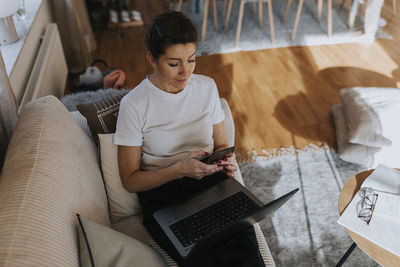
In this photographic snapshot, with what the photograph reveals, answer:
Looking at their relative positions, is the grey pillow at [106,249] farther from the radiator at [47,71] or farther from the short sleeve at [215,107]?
the radiator at [47,71]

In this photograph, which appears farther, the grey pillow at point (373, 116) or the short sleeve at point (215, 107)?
the grey pillow at point (373, 116)

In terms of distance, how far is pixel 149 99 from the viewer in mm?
1158

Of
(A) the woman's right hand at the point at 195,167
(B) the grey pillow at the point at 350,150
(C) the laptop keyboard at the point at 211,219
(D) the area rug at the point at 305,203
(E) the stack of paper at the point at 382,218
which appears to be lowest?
(D) the area rug at the point at 305,203

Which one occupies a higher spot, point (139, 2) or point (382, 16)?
point (139, 2)

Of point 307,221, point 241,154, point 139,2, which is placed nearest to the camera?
point 307,221

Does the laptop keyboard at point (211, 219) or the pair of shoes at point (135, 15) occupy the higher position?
the pair of shoes at point (135, 15)

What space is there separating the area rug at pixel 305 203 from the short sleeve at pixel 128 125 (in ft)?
3.02

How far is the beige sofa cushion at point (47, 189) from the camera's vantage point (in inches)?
29.6

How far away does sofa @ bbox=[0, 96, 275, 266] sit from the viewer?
757 millimetres

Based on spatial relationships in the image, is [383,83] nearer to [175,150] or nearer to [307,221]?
[307,221]

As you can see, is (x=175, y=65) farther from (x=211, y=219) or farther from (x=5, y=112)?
(x=5, y=112)

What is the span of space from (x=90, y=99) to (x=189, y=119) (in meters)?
0.85

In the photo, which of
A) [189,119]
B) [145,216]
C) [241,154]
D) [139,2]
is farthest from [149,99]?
[139,2]

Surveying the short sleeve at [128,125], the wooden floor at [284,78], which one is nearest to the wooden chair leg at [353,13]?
the wooden floor at [284,78]
